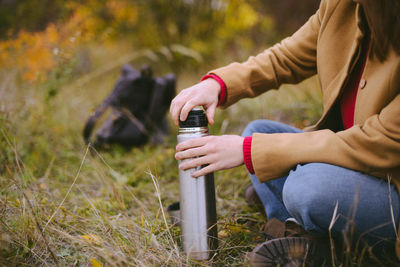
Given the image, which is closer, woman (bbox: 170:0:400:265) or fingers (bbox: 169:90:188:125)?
woman (bbox: 170:0:400:265)

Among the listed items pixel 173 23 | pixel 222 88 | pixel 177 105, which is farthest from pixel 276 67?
pixel 173 23

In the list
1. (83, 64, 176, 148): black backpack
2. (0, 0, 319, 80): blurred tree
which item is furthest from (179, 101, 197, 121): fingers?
(0, 0, 319, 80): blurred tree

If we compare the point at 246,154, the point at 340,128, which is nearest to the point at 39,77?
the point at 246,154

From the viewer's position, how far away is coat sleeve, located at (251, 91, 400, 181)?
1.03m

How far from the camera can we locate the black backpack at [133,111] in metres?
2.83

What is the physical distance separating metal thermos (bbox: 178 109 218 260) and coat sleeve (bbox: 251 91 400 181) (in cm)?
23

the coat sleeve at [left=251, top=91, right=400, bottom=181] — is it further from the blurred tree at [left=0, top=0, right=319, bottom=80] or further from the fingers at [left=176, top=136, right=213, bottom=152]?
the blurred tree at [left=0, top=0, right=319, bottom=80]

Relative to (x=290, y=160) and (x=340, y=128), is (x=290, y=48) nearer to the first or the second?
(x=340, y=128)

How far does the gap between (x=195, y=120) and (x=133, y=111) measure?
178cm

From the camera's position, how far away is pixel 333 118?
1.44 m

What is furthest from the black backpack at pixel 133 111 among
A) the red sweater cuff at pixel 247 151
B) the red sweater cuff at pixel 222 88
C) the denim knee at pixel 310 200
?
the denim knee at pixel 310 200

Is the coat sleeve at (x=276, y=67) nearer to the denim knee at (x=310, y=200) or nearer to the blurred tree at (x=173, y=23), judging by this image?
the denim knee at (x=310, y=200)

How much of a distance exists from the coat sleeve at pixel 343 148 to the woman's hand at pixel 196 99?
0.97 ft

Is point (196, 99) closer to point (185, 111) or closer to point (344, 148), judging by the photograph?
point (185, 111)
